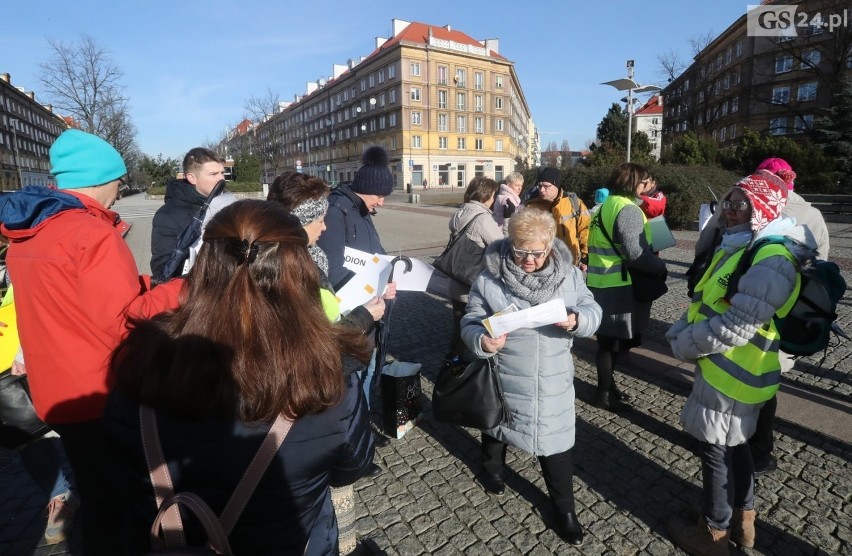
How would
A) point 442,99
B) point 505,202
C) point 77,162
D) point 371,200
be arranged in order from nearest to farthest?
point 77,162, point 371,200, point 505,202, point 442,99

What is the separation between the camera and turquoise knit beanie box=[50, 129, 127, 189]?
2055mm

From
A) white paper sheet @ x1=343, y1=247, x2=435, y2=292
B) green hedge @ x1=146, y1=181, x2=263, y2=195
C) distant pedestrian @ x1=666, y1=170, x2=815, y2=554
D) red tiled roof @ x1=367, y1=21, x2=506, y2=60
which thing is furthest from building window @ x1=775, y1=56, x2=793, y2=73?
white paper sheet @ x1=343, y1=247, x2=435, y2=292

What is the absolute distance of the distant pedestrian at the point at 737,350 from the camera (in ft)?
7.08

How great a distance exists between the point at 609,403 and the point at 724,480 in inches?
66.3

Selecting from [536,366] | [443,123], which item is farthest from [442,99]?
[536,366]

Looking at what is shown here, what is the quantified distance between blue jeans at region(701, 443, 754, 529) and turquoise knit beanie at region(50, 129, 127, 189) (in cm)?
316

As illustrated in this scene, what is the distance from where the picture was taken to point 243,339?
1.12 m

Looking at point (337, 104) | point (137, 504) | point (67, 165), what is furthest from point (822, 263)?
point (337, 104)

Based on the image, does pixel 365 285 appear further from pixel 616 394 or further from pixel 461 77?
pixel 461 77

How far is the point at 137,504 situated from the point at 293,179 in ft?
6.25

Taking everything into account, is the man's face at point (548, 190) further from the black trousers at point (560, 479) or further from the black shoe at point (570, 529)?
the black shoe at point (570, 529)

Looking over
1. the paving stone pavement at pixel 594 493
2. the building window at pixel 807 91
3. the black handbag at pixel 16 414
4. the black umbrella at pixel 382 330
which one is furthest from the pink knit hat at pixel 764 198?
the building window at pixel 807 91

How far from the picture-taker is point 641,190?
381 cm

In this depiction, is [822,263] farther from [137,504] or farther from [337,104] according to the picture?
[337,104]
